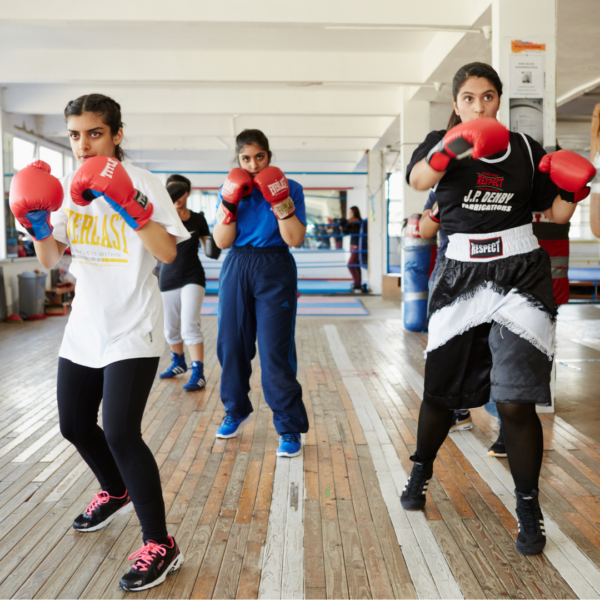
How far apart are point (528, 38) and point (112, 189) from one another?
9.74 ft

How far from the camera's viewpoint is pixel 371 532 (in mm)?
2004

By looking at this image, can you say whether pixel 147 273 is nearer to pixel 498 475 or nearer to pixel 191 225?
pixel 498 475

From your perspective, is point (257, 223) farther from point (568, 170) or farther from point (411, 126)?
point (411, 126)

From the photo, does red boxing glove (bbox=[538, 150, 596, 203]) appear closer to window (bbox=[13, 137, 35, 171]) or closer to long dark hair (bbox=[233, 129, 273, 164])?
long dark hair (bbox=[233, 129, 273, 164])

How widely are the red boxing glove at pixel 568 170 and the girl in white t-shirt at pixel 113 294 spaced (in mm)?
1171

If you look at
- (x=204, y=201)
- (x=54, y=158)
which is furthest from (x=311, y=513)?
(x=204, y=201)

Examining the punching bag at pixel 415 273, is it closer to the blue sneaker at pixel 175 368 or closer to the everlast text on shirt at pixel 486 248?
the blue sneaker at pixel 175 368

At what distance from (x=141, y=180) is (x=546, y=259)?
1.29 metres

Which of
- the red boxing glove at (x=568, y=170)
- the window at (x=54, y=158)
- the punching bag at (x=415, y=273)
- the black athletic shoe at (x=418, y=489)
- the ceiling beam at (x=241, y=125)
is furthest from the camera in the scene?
the window at (x=54, y=158)

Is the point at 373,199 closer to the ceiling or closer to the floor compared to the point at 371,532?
closer to the ceiling

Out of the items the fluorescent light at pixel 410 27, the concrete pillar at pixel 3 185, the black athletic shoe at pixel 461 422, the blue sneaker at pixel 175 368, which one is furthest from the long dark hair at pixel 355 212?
the black athletic shoe at pixel 461 422

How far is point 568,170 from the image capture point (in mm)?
1842

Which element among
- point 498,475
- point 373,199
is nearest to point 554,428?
point 498,475

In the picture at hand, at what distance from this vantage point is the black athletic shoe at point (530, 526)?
6.03 ft
